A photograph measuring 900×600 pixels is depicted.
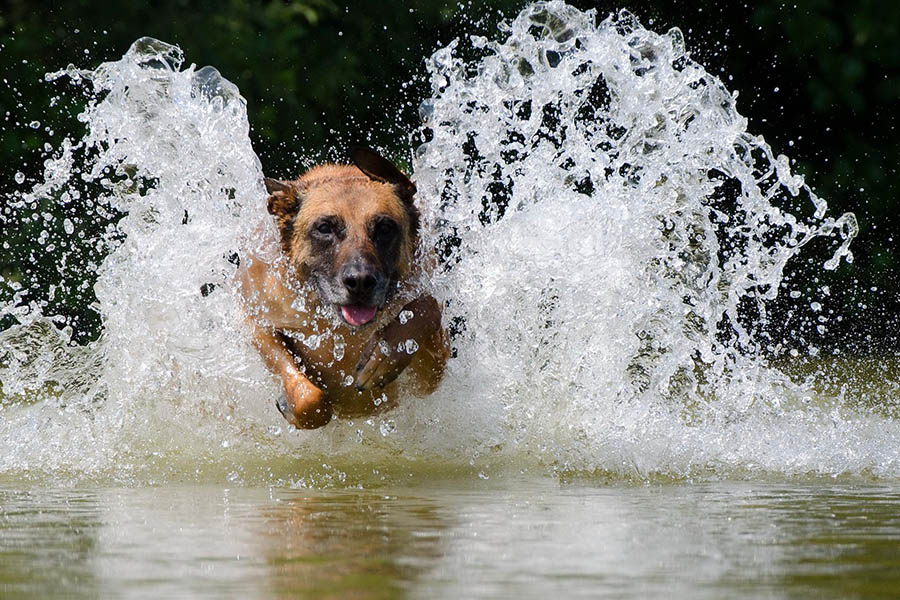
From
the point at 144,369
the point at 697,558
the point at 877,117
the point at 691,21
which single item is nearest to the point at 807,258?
the point at 877,117

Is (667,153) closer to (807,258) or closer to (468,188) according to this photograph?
(468,188)

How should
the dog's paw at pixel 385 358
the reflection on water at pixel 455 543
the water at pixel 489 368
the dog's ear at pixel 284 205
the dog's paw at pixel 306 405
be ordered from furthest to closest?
the dog's ear at pixel 284 205 → the dog's paw at pixel 385 358 → the dog's paw at pixel 306 405 → the water at pixel 489 368 → the reflection on water at pixel 455 543

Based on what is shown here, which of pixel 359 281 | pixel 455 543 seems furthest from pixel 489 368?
pixel 455 543

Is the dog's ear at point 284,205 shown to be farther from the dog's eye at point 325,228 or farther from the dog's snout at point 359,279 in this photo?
the dog's snout at point 359,279

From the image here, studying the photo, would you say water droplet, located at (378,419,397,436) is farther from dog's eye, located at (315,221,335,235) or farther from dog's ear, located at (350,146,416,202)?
dog's ear, located at (350,146,416,202)

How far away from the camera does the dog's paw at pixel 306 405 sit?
5.00 meters

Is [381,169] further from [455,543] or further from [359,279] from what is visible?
[455,543]

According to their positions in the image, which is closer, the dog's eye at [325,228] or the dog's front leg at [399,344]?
the dog's front leg at [399,344]

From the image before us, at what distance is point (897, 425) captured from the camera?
5.89 meters

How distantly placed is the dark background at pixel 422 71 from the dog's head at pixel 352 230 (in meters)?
5.29

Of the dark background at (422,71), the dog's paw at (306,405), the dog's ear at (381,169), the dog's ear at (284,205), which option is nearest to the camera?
the dog's paw at (306,405)

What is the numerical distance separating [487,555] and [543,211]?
3525mm

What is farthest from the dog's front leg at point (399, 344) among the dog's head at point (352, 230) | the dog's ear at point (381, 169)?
the dog's ear at point (381, 169)

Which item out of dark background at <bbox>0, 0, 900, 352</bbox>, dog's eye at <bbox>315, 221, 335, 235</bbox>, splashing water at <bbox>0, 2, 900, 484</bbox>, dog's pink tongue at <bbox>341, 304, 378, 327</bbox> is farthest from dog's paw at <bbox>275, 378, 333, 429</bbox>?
dark background at <bbox>0, 0, 900, 352</bbox>
